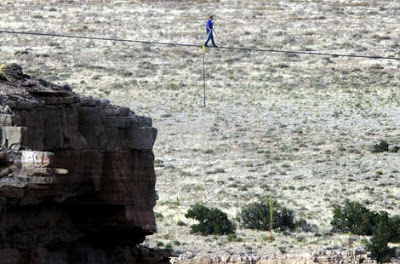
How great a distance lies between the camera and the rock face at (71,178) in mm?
18422

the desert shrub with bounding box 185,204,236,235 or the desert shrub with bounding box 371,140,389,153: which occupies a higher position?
the desert shrub with bounding box 371,140,389,153

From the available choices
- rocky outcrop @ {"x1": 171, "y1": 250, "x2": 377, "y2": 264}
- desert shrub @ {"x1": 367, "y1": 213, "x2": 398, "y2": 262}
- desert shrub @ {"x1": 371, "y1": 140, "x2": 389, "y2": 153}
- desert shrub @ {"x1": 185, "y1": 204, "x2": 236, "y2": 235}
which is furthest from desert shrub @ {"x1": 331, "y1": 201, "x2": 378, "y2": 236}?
desert shrub @ {"x1": 371, "y1": 140, "x2": 389, "y2": 153}

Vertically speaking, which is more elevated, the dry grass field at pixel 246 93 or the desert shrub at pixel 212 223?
the dry grass field at pixel 246 93

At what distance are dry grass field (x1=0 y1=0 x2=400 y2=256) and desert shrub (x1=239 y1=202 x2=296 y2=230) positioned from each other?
18.9 inches

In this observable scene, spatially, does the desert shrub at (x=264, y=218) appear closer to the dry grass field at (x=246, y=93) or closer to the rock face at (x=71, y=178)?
the dry grass field at (x=246, y=93)

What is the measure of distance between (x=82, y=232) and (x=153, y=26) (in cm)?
6001

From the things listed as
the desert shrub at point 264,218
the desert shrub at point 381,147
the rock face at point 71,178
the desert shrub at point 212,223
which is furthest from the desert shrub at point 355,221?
the rock face at point 71,178

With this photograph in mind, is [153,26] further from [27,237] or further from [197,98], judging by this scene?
[27,237]

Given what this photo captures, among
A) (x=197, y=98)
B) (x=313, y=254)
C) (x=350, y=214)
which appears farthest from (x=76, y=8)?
(x=313, y=254)

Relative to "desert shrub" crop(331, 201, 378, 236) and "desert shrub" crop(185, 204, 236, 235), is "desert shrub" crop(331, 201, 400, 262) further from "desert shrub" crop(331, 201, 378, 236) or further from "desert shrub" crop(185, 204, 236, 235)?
"desert shrub" crop(185, 204, 236, 235)

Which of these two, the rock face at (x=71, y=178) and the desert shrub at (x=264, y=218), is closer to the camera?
the rock face at (x=71, y=178)

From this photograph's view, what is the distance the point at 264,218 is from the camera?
45.4 metres

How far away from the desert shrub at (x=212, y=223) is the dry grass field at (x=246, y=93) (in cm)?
34

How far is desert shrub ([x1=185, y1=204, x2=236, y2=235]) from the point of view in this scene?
43688mm
